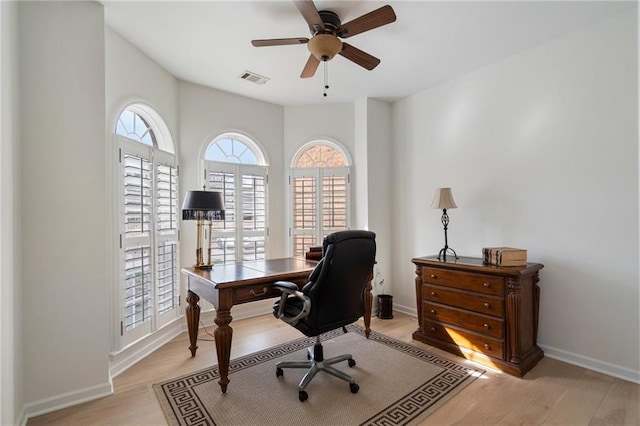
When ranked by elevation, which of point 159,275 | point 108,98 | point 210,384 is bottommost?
point 210,384

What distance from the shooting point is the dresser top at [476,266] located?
2517 mm

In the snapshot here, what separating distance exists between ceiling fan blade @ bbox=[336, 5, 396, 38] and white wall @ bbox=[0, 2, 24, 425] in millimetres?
2019

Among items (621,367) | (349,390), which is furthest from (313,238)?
(621,367)

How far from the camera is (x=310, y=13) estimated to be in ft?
6.55

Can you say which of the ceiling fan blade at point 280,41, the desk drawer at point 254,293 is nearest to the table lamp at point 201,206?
the desk drawer at point 254,293

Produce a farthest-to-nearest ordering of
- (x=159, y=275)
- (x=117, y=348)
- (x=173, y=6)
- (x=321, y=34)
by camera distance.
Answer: (x=159, y=275) < (x=117, y=348) < (x=173, y=6) < (x=321, y=34)

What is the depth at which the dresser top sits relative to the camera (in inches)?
99.1

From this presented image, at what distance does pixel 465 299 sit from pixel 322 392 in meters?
1.54

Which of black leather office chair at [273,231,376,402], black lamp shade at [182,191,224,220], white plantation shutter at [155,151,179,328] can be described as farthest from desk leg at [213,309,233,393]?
white plantation shutter at [155,151,179,328]

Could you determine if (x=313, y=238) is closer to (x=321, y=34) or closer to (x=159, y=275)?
(x=159, y=275)

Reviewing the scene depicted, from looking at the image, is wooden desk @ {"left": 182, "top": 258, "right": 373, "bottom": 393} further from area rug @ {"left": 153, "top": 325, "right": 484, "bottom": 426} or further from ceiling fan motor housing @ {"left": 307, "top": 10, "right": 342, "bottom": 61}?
ceiling fan motor housing @ {"left": 307, "top": 10, "right": 342, "bottom": 61}

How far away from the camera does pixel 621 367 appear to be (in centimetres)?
244

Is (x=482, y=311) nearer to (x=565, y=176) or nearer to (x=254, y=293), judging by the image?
(x=565, y=176)

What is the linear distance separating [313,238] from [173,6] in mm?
3033
